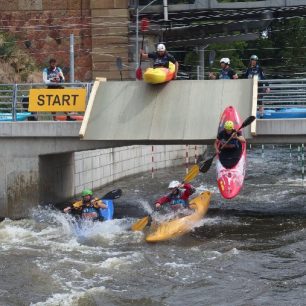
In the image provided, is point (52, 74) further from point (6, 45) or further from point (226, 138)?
point (6, 45)

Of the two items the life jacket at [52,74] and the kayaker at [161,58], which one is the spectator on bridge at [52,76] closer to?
the life jacket at [52,74]

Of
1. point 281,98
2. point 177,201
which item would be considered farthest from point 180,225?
point 281,98

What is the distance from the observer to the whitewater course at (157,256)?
1228 centimetres

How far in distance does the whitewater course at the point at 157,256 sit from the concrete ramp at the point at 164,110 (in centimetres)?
5

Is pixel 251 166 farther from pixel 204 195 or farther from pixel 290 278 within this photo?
pixel 290 278

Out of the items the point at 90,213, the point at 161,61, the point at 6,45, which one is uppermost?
the point at 6,45

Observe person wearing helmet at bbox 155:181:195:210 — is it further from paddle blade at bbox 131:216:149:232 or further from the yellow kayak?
paddle blade at bbox 131:216:149:232

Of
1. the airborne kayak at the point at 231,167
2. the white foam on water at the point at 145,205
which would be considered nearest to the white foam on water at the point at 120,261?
the airborne kayak at the point at 231,167

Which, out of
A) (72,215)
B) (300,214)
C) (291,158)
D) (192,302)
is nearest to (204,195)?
(300,214)

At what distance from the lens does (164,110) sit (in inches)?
711

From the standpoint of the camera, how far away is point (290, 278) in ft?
43.0

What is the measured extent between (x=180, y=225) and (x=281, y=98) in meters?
3.79

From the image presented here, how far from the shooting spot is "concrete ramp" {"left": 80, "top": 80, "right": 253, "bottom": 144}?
17609 millimetres

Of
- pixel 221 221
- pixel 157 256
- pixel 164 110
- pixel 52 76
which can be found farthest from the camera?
pixel 52 76
